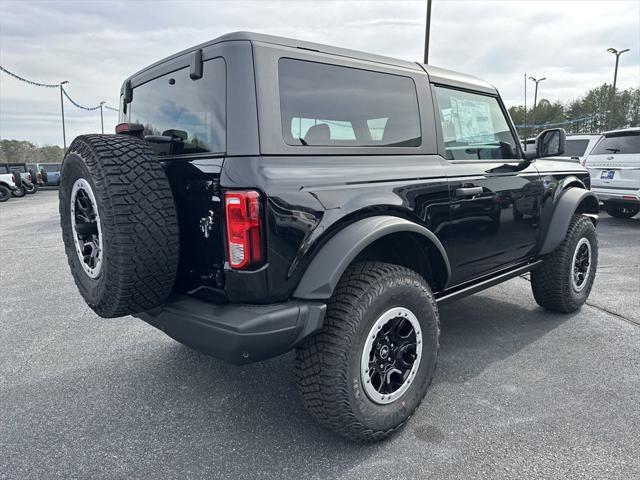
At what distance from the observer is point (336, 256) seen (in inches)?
80.7

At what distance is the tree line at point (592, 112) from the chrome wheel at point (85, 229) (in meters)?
47.0

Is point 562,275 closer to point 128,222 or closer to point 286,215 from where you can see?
point 286,215

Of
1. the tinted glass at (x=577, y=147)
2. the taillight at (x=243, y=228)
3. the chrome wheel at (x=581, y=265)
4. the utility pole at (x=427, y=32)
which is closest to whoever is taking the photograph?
the taillight at (x=243, y=228)

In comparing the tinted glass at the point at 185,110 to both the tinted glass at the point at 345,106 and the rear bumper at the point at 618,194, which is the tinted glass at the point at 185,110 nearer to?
the tinted glass at the point at 345,106

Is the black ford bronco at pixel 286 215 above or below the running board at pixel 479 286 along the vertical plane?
above

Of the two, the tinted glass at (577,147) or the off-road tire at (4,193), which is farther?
the off-road tire at (4,193)

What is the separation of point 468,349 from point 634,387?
1.02 m

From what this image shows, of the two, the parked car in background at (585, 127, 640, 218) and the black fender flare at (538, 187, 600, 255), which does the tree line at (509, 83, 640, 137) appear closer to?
the parked car in background at (585, 127, 640, 218)

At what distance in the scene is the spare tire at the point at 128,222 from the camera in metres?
1.96

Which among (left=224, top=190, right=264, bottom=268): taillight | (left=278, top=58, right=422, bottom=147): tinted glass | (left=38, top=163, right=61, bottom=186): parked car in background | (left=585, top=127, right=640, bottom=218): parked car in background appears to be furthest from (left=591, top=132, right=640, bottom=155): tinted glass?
(left=38, top=163, right=61, bottom=186): parked car in background

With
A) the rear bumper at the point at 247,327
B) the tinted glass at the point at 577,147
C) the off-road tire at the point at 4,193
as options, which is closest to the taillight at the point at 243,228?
the rear bumper at the point at 247,327

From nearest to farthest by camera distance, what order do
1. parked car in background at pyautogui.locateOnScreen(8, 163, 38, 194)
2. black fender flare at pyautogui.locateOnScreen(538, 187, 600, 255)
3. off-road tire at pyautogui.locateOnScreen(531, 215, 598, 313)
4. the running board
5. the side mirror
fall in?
the running board
the side mirror
black fender flare at pyautogui.locateOnScreen(538, 187, 600, 255)
off-road tire at pyautogui.locateOnScreen(531, 215, 598, 313)
parked car in background at pyautogui.locateOnScreen(8, 163, 38, 194)

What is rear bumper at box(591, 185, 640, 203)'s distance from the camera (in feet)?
27.3

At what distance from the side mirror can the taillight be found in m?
2.56
